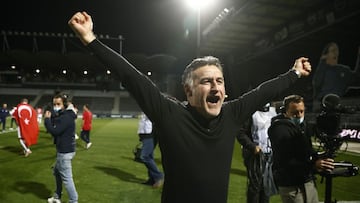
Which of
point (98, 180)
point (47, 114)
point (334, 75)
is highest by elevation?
point (334, 75)

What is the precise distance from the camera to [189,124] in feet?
6.90

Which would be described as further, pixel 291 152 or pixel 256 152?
pixel 256 152

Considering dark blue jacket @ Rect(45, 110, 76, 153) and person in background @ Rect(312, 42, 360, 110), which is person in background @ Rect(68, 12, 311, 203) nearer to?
dark blue jacket @ Rect(45, 110, 76, 153)

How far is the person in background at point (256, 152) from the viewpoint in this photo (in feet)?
17.3

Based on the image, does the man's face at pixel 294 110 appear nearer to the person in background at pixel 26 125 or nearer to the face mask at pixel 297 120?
the face mask at pixel 297 120

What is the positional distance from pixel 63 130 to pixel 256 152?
10.2 feet

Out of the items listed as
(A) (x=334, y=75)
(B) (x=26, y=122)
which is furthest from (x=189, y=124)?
(A) (x=334, y=75)

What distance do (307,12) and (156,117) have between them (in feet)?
64.9

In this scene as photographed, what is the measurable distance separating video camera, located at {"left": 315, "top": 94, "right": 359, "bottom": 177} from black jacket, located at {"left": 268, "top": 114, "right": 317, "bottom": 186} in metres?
0.31

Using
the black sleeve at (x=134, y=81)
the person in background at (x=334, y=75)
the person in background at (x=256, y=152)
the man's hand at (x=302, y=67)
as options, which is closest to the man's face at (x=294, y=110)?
the man's hand at (x=302, y=67)

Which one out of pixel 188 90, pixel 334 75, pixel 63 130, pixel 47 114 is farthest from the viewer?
pixel 334 75

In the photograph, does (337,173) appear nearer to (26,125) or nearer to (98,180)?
(98,180)

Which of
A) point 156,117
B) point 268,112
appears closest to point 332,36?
point 268,112

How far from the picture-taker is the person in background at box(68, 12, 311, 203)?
2021 millimetres
